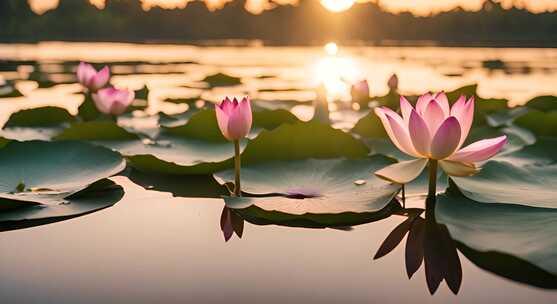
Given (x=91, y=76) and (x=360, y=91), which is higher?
(x=91, y=76)

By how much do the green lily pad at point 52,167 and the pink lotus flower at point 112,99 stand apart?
586 mm

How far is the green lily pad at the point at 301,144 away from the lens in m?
1.38

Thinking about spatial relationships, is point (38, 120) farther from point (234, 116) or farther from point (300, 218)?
point (300, 218)

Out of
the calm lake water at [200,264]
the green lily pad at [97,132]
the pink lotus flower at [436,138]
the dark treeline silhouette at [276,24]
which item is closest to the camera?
the calm lake water at [200,264]

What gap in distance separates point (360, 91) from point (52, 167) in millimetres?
1590

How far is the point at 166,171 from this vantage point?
1.39 m

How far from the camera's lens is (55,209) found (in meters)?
1.05

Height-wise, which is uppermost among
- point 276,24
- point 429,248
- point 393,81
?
point 276,24

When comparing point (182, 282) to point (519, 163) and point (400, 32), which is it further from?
point (400, 32)

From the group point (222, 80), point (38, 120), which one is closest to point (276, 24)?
point (222, 80)

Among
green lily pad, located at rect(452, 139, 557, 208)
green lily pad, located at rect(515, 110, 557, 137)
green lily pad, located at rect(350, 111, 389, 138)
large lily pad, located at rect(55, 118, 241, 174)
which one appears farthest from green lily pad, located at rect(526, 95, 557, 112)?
large lily pad, located at rect(55, 118, 241, 174)

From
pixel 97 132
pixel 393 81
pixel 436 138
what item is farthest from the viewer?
pixel 393 81

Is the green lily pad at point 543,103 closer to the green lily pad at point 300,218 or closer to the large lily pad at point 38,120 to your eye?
the green lily pad at point 300,218

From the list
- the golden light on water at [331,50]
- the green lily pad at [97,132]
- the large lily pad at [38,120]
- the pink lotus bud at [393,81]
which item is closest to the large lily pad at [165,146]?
the green lily pad at [97,132]
